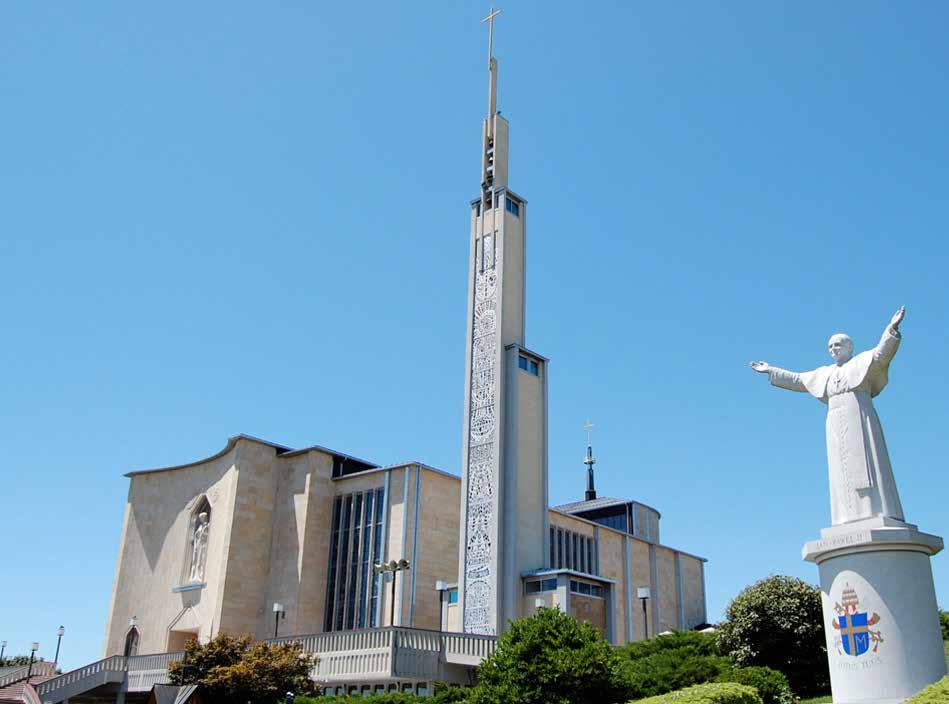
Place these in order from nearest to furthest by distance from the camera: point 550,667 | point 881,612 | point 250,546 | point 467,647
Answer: point 881,612
point 550,667
point 467,647
point 250,546

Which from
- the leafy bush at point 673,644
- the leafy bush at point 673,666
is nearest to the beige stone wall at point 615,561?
the leafy bush at point 673,644

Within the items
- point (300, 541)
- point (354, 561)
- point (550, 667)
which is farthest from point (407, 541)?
point (550, 667)

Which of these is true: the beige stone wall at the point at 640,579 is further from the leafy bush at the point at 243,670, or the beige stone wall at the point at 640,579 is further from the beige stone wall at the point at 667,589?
the leafy bush at the point at 243,670

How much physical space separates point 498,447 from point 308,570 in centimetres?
1280

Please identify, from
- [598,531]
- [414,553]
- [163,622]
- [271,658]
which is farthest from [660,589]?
[271,658]

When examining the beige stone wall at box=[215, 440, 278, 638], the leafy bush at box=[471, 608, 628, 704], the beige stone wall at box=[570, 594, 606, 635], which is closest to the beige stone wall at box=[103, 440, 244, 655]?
the beige stone wall at box=[215, 440, 278, 638]

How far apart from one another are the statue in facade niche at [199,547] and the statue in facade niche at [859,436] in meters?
32.5

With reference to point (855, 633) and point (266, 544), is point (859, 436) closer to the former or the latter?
point (855, 633)

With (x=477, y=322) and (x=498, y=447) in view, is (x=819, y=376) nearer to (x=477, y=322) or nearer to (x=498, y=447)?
(x=498, y=447)

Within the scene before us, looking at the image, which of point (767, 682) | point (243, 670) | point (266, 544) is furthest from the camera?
point (266, 544)

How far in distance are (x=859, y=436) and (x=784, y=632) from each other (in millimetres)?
7660

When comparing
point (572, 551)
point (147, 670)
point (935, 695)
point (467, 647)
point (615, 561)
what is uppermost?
point (615, 561)

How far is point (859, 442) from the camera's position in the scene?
44.6 ft

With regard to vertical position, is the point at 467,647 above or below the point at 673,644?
below
